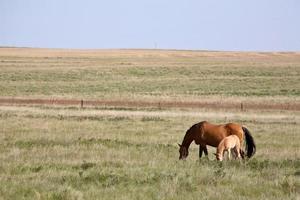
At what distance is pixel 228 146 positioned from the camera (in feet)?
48.5

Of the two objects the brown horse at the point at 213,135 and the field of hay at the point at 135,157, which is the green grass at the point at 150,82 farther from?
the brown horse at the point at 213,135

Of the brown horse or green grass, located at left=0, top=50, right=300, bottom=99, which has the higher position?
the brown horse

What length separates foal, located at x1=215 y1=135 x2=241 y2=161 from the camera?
14.7m

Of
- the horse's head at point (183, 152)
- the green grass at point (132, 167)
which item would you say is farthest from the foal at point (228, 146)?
the horse's head at point (183, 152)

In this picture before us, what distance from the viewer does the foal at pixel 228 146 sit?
14664 mm

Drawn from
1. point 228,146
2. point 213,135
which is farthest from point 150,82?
point 228,146

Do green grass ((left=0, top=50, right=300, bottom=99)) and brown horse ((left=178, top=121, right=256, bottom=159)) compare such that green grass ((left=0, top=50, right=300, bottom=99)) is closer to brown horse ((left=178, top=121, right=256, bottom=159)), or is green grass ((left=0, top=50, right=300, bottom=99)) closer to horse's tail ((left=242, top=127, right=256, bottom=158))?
brown horse ((left=178, top=121, right=256, bottom=159))

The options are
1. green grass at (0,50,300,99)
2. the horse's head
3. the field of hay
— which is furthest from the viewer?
green grass at (0,50,300,99)

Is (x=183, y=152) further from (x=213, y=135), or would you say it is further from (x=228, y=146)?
(x=228, y=146)

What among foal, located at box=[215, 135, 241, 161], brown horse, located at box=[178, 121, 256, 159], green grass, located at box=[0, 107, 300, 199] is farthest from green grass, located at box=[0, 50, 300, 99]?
foal, located at box=[215, 135, 241, 161]

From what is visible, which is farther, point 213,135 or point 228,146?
point 213,135

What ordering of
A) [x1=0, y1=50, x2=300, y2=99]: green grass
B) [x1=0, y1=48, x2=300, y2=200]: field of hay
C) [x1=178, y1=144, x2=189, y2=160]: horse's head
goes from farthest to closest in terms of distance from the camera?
1. [x1=0, y1=50, x2=300, y2=99]: green grass
2. [x1=178, y1=144, x2=189, y2=160]: horse's head
3. [x1=0, y1=48, x2=300, y2=200]: field of hay

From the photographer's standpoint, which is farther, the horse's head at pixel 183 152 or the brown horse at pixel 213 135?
the horse's head at pixel 183 152

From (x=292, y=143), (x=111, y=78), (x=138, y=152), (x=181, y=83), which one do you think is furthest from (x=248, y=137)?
(x=111, y=78)
